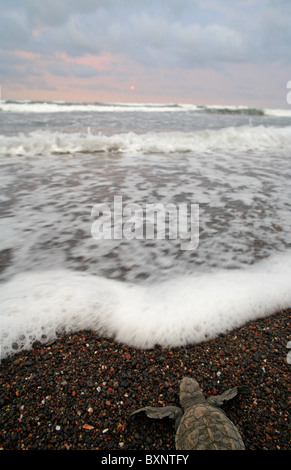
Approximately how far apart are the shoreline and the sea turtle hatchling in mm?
66

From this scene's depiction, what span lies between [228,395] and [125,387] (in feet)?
1.73

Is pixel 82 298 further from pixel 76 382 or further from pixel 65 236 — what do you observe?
pixel 65 236

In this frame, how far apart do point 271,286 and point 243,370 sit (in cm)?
83

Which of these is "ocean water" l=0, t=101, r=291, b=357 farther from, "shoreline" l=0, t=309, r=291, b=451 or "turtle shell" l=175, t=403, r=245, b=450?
"turtle shell" l=175, t=403, r=245, b=450

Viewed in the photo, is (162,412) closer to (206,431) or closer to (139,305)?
(206,431)

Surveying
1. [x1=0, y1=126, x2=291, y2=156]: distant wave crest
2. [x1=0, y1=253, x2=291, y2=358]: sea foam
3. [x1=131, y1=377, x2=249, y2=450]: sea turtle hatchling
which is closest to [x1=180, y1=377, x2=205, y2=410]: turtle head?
[x1=131, y1=377, x2=249, y2=450]: sea turtle hatchling

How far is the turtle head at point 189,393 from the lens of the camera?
1188mm

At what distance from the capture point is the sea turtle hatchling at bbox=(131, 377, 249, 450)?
104cm

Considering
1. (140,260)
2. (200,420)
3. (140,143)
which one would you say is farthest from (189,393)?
(140,143)

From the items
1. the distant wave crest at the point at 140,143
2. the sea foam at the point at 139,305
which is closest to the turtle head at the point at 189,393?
the sea foam at the point at 139,305

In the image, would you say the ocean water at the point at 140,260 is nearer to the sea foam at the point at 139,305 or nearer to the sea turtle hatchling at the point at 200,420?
the sea foam at the point at 139,305

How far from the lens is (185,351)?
1542 millimetres

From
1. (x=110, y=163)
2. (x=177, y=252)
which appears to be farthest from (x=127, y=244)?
(x=110, y=163)

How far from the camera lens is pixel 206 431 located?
3.51ft
